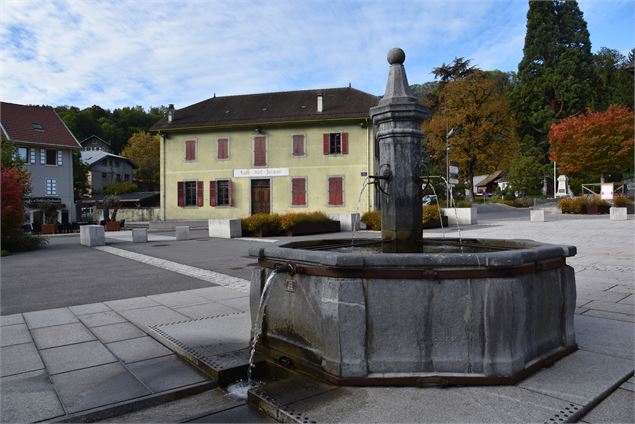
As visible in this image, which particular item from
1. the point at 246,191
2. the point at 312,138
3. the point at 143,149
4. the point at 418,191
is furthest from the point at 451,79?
the point at 418,191

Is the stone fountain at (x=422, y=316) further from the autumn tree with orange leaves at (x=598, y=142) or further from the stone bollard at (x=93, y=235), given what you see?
the autumn tree with orange leaves at (x=598, y=142)

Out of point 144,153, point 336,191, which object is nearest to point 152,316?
point 336,191

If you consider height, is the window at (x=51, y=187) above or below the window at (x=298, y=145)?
below

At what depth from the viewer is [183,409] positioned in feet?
11.2

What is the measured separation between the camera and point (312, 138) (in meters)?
31.2

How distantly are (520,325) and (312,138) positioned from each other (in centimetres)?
2840

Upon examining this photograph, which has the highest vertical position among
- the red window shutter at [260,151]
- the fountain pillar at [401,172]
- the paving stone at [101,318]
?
the red window shutter at [260,151]

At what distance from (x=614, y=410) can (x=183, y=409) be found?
10.3ft

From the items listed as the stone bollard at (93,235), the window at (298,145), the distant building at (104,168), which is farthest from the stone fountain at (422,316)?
the distant building at (104,168)

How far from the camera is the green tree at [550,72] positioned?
5000 centimetres

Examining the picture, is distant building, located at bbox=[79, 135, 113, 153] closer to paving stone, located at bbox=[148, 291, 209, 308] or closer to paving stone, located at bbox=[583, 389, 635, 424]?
paving stone, located at bbox=[148, 291, 209, 308]

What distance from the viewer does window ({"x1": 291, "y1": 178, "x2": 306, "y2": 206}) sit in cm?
3128

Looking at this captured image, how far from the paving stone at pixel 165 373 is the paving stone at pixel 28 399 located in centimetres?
68

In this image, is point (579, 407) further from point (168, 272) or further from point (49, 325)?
point (168, 272)
